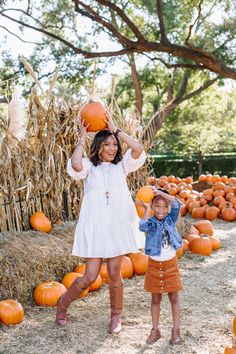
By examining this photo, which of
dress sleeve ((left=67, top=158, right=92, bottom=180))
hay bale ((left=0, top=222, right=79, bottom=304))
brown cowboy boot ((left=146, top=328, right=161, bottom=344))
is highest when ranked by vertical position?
dress sleeve ((left=67, top=158, right=92, bottom=180))

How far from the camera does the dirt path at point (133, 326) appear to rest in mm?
3576

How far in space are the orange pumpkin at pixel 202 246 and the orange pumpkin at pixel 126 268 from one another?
146cm

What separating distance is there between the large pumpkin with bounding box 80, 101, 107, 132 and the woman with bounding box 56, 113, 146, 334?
56mm

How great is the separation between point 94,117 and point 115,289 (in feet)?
4.61

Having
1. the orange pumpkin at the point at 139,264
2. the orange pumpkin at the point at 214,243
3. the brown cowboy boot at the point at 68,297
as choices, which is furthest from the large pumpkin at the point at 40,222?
the orange pumpkin at the point at 214,243

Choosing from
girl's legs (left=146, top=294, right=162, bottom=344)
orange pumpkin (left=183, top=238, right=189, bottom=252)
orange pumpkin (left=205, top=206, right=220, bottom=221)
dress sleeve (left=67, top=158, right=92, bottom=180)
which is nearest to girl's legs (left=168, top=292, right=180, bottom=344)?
girl's legs (left=146, top=294, right=162, bottom=344)

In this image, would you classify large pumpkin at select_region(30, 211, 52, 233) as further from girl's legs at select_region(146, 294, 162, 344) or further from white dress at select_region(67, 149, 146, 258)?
girl's legs at select_region(146, 294, 162, 344)

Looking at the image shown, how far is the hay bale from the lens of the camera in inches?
181

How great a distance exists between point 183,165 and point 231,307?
1606 cm

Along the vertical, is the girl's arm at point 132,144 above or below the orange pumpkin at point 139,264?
above

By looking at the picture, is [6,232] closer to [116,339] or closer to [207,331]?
[116,339]

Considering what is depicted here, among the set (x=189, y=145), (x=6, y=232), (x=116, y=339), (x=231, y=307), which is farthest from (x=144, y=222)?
(x=189, y=145)

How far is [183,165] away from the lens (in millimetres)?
20344

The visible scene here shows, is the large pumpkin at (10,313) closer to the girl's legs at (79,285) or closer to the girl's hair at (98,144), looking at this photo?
the girl's legs at (79,285)
